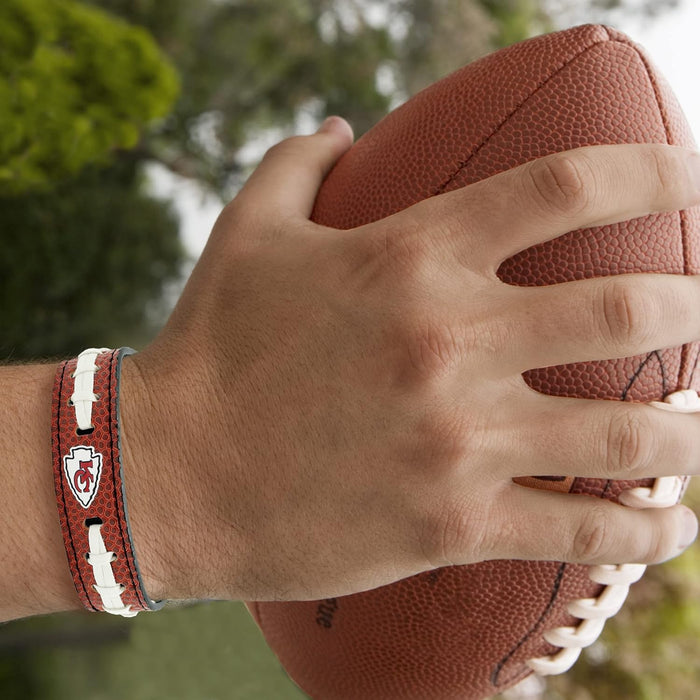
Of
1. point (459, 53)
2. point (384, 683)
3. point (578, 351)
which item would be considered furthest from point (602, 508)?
point (459, 53)

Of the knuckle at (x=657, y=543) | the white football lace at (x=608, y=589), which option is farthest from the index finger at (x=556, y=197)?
the knuckle at (x=657, y=543)

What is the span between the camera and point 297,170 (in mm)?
955

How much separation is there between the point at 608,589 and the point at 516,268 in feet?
1.34

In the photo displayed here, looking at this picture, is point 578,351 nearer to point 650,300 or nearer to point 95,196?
point 650,300

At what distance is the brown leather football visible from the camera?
0.80 m

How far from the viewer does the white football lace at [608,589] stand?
2.65 ft

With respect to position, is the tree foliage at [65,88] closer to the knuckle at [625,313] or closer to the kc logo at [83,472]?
the kc logo at [83,472]

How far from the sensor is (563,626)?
2.97 ft

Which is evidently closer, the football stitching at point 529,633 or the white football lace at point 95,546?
the white football lace at point 95,546

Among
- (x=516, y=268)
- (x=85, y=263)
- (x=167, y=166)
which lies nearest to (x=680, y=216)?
(x=516, y=268)

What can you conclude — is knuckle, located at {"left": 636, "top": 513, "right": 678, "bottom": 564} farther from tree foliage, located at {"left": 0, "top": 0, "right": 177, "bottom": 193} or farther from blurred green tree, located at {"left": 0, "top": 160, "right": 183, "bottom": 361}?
blurred green tree, located at {"left": 0, "top": 160, "right": 183, "bottom": 361}

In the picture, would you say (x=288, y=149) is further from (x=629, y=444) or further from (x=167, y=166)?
(x=167, y=166)

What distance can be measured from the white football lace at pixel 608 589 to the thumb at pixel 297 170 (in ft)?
1.61

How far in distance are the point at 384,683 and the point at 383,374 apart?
486 mm
